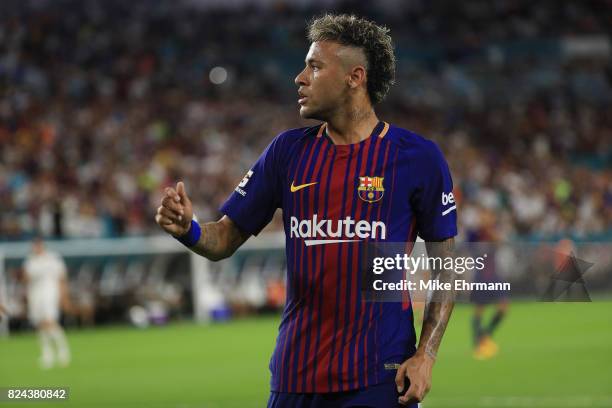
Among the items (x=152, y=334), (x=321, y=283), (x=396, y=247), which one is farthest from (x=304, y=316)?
(x=152, y=334)

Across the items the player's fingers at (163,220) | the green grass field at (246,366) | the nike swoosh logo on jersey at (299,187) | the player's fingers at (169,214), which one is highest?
the nike swoosh logo on jersey at (299,187)

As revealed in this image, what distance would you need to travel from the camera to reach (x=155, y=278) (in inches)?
1018

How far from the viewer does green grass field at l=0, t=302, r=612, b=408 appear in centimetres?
1285

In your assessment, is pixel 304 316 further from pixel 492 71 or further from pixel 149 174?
pixel 492 71

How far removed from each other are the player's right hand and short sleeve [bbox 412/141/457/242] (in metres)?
0.93

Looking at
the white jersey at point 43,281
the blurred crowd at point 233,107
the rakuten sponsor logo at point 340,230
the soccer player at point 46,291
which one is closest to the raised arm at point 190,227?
the rakuten sponsor logo at point 340,230

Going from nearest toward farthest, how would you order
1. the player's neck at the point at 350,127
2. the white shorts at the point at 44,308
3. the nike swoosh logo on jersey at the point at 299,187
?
the nike swoosh logo on jersey at the point at 299,187, the player's neck at the point at 350,127, the white shorts at the point at 44,308

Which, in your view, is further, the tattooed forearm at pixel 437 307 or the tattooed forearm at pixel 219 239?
the tattooed forearm at pixel 219 239

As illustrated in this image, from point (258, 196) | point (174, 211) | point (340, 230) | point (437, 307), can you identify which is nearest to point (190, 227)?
point (174, 211)

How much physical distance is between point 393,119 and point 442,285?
91.0 feet

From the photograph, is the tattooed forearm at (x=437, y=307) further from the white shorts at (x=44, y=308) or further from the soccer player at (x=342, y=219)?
the white shorts at (x=44, y=308)

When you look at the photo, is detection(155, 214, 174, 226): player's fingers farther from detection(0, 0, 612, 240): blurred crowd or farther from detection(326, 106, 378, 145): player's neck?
detection(0, 0, 612, 240): blurred crowd

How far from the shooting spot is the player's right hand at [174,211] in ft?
14.8

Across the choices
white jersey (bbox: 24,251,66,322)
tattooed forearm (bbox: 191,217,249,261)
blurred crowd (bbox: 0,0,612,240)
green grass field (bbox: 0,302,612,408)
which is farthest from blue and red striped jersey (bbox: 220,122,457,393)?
blurred crowd (bbox: 0,0,612,240)
